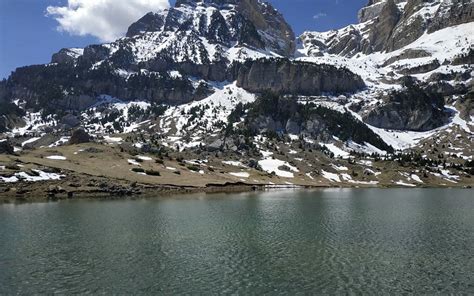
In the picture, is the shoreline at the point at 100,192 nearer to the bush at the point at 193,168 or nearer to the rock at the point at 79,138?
the bush at the point at 193,168

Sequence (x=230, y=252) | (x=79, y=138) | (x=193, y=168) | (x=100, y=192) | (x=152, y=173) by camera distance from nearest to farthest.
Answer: (x=230, y=252), (x=100, y=192), (x=152, y=173), (x=193, y=168), (x=79, y=138)

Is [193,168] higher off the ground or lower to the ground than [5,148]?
lower

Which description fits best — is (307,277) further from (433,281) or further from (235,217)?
(235,217)

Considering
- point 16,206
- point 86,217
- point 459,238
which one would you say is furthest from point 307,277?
point 16,206

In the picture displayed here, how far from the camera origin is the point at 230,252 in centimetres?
5038

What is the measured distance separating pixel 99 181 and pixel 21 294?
8923cm

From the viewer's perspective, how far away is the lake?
37562 millimetres

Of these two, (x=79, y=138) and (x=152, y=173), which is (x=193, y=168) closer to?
(x=152, y=173)

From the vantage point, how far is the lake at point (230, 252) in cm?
3756

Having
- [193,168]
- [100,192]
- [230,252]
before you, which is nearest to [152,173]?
[100,192]

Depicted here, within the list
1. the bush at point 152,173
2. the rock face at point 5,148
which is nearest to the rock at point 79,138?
the rock face at point 5,148

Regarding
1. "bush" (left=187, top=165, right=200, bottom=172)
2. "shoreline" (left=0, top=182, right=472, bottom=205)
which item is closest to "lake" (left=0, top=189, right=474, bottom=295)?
"shoreline" (left=0, top=182, right=472, bottom=205)

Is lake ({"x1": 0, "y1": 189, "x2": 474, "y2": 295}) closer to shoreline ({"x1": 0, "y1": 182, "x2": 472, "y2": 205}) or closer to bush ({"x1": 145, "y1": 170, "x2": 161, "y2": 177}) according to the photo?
shoreline ({"x1": 0, "y1": 182, "x2": 472, "y2": 205})

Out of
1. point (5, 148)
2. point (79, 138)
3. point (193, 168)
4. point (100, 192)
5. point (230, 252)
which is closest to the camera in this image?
point (230, 252)
